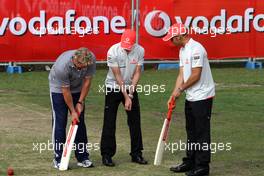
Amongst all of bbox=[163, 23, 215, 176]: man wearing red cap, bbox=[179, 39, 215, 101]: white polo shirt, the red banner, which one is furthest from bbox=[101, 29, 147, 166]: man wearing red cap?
the red banner

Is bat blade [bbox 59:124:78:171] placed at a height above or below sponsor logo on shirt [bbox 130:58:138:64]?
below

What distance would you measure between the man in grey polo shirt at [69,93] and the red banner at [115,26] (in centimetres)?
1083

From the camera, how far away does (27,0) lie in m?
19.7

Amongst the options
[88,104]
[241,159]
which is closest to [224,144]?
[241,159]

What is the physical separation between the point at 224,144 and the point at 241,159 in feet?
3.42

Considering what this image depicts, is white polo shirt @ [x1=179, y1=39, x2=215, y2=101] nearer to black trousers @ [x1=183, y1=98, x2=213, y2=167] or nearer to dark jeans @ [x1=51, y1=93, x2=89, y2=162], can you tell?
black trousers @ [x1=183, y1=98, x2=213, y2=167]

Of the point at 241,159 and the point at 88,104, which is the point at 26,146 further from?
the point at 88,104

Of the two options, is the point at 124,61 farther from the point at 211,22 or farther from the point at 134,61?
the point at 211,22

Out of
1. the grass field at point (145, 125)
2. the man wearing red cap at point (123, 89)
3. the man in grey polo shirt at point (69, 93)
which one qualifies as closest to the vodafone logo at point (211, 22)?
the grass field at point (145, 125)

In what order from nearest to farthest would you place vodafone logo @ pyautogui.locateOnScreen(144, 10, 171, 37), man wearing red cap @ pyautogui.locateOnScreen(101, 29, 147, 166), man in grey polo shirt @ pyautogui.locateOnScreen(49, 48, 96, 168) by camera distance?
1. man in grey polo shirt @ pyautogui.locateOnScreen(49, 48, 96, 168)
2. man wearing red cap @ pyautogui.locateOnScreen(101, 29, 147, 166)
3. vodafone logo @ pyautogui.locateOnScreen(144, 10, 171, 37)

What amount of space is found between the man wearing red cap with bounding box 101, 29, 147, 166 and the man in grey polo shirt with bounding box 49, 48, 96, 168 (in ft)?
1.07

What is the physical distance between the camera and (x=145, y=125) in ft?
40.8

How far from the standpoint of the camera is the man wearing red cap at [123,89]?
30.3 feet

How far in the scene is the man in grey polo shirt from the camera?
8.84 m
